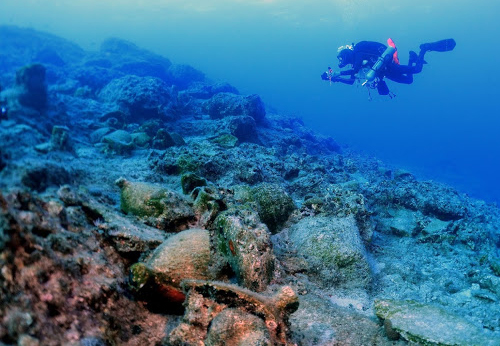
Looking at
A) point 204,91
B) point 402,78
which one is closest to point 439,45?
point 402,78

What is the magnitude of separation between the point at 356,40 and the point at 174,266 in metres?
111

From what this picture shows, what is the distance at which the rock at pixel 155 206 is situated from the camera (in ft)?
13.4

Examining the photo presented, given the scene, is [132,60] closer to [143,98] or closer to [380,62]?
[143,98]

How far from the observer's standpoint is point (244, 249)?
324cm

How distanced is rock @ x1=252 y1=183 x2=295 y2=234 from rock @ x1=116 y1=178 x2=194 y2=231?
1.47 m

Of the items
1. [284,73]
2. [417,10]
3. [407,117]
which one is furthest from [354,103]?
[417,10]

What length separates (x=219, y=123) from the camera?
13273mm

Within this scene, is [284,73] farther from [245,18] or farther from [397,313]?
[397,313]

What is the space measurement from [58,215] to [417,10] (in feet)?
233

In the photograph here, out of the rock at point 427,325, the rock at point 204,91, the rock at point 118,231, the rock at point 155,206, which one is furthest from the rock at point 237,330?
the rock at point 204,91

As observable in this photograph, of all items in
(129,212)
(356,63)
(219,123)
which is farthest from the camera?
(219,123)

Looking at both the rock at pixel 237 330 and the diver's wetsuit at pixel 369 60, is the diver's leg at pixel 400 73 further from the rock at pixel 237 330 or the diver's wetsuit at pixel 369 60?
the rock at pixel 237 330

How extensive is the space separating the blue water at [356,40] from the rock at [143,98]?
2250 cm

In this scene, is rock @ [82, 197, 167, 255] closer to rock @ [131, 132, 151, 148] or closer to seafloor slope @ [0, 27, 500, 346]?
seafloor slope @ [0, 27, 500, 346]
